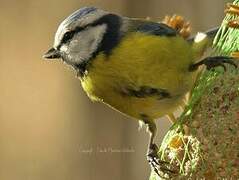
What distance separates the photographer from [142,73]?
3.80 meters

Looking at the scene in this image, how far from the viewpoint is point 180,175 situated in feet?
10.5

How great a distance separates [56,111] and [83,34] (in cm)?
393

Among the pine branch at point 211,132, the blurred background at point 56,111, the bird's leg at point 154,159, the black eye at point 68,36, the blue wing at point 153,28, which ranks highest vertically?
the blue wing at point 153,28

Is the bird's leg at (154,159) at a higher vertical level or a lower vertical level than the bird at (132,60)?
lower

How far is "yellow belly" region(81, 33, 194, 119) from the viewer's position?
3.81 meters

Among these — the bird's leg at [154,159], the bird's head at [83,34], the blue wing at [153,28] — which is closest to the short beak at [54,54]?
the bird's head at [83,34]

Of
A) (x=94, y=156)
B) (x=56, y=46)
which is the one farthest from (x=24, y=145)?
(x=56, y=46)

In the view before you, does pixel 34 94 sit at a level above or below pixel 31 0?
below

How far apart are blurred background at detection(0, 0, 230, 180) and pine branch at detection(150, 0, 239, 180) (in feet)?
11.7

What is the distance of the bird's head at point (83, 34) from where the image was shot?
13.2ft

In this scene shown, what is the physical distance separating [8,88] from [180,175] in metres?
5.00

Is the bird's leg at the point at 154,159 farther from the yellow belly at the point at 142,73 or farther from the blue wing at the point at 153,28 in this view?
the blue wing at the point at 153,28

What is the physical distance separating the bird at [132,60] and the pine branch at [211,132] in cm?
28

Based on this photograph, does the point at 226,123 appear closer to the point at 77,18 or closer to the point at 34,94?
the point at 77,18
